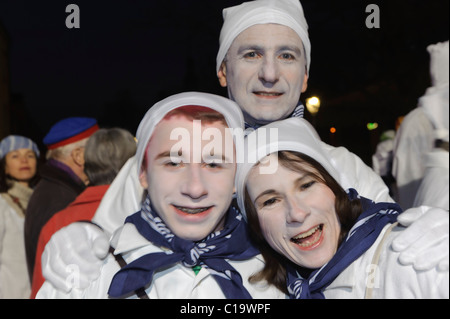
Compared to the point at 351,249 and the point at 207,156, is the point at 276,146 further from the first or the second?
the point at 351,249

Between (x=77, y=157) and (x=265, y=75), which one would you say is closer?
(x=265, y=75)

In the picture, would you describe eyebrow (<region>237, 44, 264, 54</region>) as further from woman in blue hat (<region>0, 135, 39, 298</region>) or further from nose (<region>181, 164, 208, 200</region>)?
woman in blue hat (<region>0, 135, 39, 298</region>)

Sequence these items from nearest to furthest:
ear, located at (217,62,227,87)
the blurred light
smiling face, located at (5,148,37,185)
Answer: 1. ear, located at (217,62,227,87)
2. the blurred light
3. smiling face, located at (5,148,37,185)

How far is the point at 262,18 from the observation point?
2398mm

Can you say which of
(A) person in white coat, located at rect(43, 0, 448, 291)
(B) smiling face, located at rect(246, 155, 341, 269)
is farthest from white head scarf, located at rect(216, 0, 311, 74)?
(B) smiling face, located at rect(246, 155, 341, 269)

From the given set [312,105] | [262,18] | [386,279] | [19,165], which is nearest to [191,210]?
[386,279]

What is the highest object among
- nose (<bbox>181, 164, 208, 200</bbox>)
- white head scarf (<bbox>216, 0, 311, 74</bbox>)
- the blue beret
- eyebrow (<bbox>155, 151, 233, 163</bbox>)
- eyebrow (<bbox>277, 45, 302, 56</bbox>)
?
white head scarf (<bbox>216, 0, 311, 74</bbox>)

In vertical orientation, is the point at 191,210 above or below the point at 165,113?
below

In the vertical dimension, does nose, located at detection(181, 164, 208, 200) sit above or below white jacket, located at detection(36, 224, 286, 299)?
above

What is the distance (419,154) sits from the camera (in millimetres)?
3242

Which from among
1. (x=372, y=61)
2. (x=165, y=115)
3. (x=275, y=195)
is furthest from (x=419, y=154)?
(x=165, y=115)

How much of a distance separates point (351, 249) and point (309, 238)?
16 cm

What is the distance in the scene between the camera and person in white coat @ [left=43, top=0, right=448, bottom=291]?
2.35m

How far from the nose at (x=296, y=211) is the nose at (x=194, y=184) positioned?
0.98 ft
